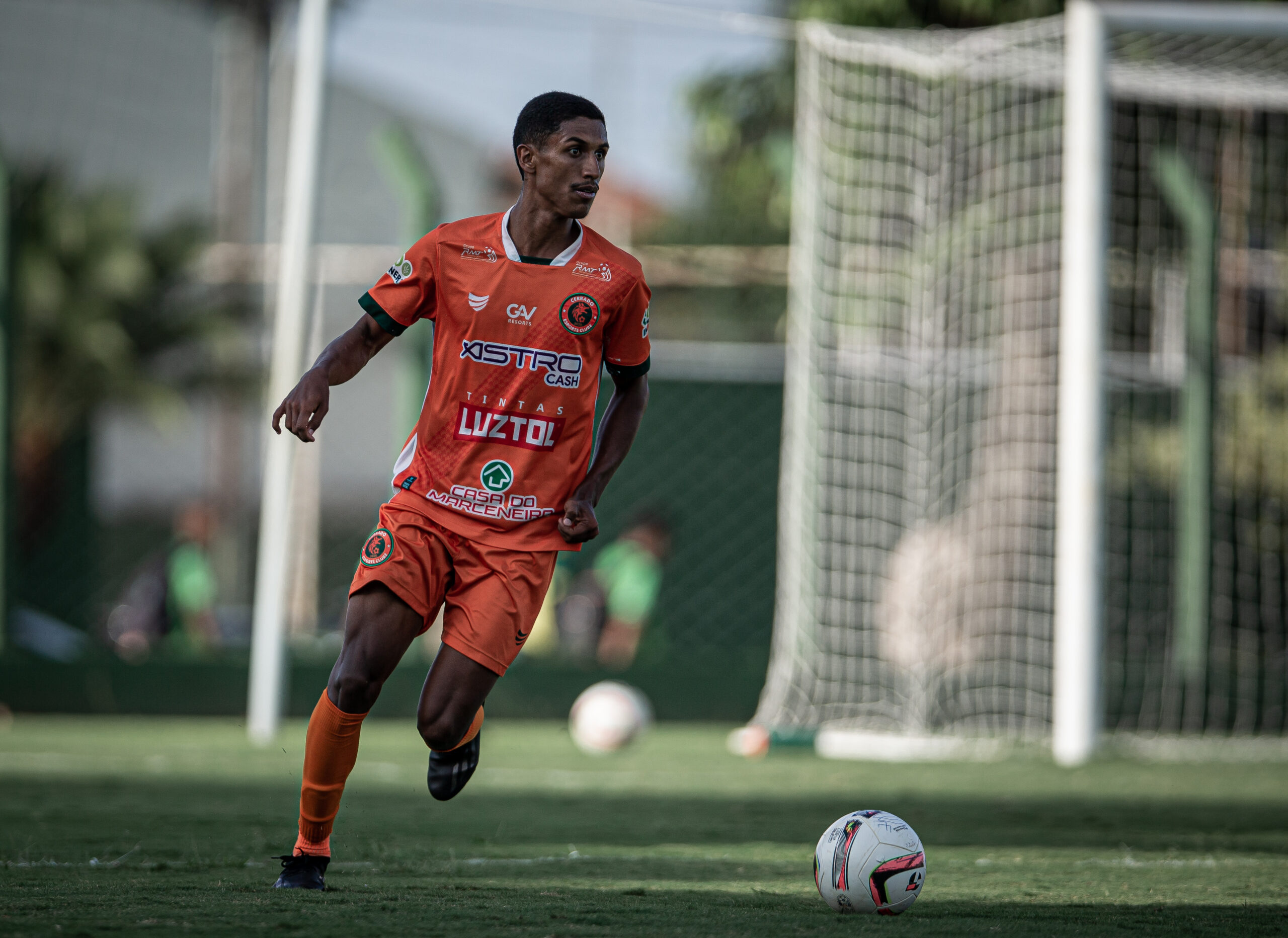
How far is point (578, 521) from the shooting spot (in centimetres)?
480

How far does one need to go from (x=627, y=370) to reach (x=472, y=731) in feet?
4.20

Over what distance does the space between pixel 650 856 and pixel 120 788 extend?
349 centimetres

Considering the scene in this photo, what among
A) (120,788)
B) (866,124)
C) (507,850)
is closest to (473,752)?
(507,850)

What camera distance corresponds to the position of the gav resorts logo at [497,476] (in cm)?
479

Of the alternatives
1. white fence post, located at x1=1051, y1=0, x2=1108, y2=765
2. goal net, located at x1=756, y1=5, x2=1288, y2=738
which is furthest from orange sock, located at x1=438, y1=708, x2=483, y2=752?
goal net, located at x1=756, y1=5, x2=1288, y2=738

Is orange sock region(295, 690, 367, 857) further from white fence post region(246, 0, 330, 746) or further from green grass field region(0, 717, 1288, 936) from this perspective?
white fence post region(246, 0, 330, 746)

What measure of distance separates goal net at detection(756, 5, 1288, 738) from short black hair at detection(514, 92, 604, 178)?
6.35 metres

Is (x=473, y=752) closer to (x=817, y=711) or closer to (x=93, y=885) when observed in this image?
(x=93, y=885)

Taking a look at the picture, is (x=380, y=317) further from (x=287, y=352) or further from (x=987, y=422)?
(x=987, y=422)

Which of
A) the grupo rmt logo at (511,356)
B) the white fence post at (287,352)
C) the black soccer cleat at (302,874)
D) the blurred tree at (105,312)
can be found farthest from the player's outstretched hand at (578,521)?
the blurred tree at (105,312)

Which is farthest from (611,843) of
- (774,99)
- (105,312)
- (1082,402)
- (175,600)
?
(105,312)

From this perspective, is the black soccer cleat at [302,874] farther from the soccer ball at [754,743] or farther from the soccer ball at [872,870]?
the soccer ball at [754,743]

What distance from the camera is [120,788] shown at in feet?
25.6

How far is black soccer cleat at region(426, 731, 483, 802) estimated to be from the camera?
4867 millimetres
